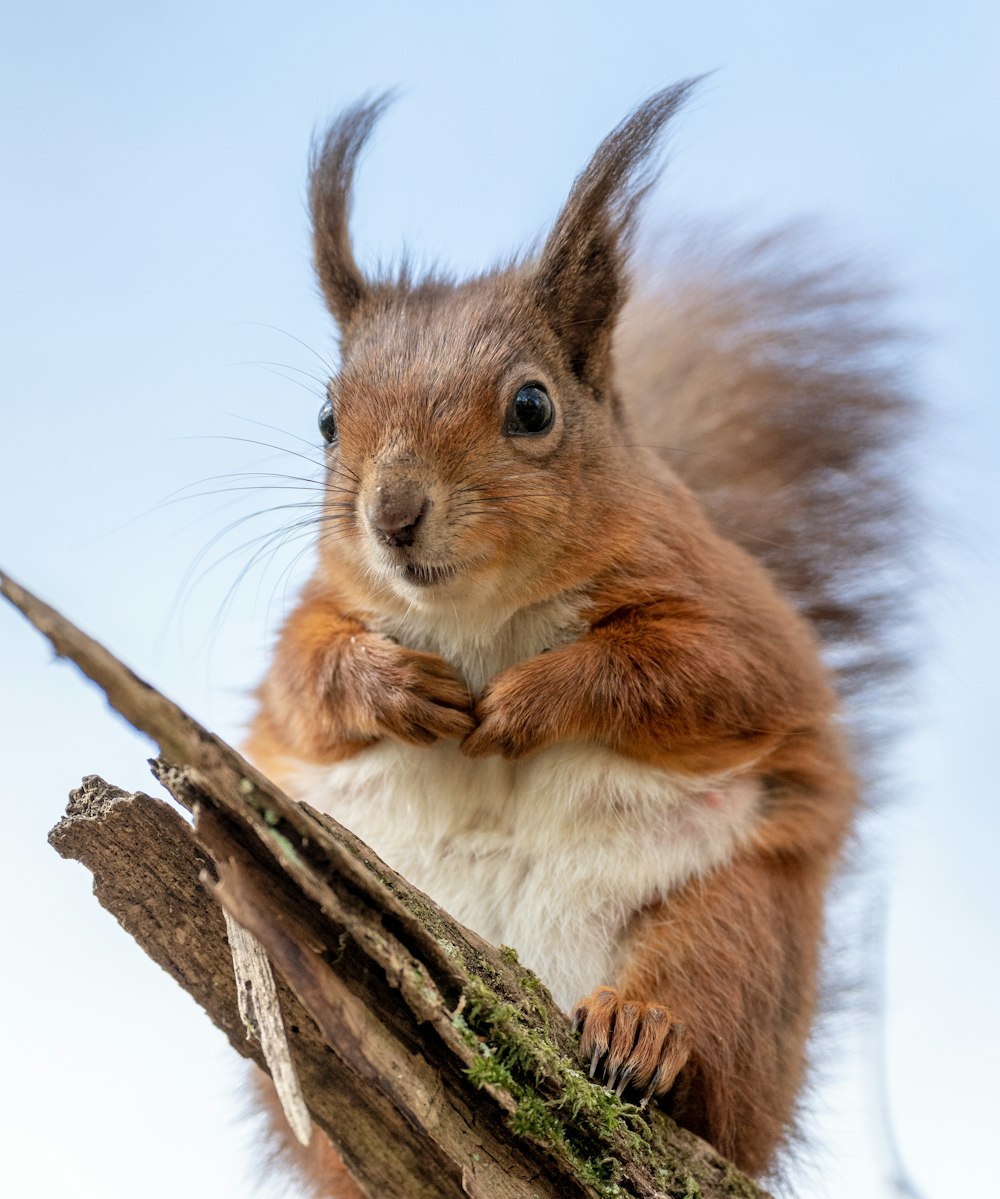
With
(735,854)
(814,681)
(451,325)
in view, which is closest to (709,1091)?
(735,854)

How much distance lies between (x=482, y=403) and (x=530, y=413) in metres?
0.12

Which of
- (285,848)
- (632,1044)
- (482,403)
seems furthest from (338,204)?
(632,1044)

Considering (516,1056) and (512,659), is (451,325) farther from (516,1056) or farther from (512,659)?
(516,1056)

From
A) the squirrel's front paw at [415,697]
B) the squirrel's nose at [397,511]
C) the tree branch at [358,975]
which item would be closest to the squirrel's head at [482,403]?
the squirrel's nose at [397,511]

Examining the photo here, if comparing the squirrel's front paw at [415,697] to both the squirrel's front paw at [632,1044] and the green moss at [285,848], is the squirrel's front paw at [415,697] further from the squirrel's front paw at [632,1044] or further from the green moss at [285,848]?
the green moss at [285,848]

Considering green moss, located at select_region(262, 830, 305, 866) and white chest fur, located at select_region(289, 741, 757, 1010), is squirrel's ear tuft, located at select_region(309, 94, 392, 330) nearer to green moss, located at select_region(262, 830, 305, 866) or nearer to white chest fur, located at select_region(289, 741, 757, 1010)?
white chest fur, located at select_region(289, 741, 757, 1010)

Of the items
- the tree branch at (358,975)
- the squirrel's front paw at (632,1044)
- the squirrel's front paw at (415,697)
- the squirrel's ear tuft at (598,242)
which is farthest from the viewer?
the squirrel's ear tuft at (598,242)

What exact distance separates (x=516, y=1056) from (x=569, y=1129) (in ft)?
0.52

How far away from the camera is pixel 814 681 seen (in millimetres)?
2793

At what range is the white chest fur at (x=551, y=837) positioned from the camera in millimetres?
2578

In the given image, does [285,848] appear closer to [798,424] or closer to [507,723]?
[507,723]

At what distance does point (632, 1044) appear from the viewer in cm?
228

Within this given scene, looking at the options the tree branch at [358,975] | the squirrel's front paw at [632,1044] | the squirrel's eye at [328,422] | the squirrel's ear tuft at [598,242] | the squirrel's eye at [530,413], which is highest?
the squirrel's ear tuft at [598,242]

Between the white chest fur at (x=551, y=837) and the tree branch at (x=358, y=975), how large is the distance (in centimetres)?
42
